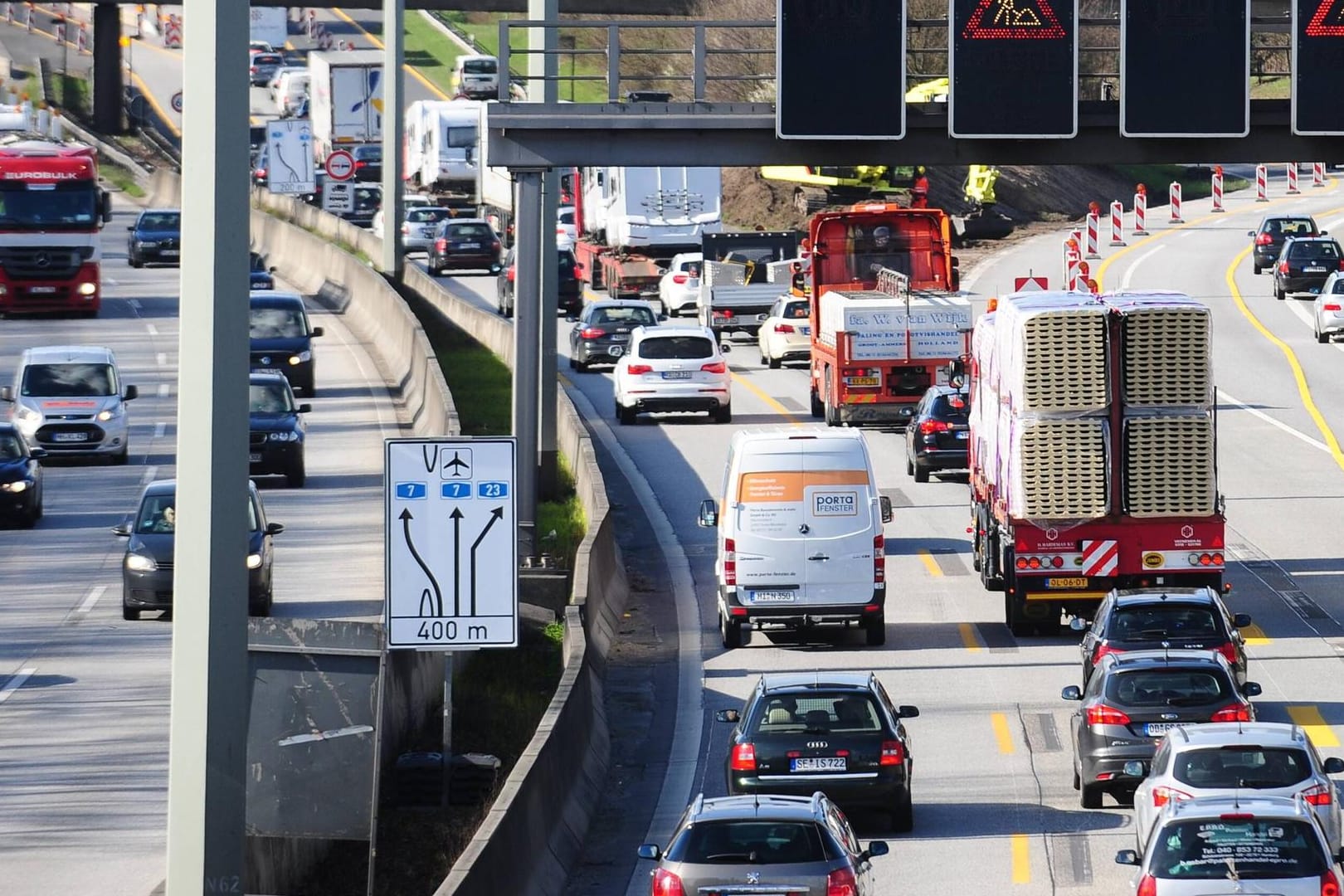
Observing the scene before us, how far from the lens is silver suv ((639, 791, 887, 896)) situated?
1423cm

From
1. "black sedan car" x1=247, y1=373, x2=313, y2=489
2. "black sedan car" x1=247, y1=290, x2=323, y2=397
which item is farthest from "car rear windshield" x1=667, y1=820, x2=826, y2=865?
"black sedan car" x1=247, y1=290, x2=323, y2=397

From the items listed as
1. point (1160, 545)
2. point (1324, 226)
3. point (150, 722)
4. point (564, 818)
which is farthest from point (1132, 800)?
point (1324, 226)

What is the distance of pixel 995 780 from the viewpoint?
808 inches

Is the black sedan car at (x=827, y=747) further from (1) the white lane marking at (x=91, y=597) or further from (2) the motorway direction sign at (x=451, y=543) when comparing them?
(1) the white lane marking at (x=91, y=597)

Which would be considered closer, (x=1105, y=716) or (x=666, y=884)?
(x=666, y=884)

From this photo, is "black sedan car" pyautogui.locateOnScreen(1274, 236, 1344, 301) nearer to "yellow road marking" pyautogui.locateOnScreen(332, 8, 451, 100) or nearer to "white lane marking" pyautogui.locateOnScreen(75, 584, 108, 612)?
"white lane marking" pyautogui.locateOnScreen(75, 584, 108, 612)

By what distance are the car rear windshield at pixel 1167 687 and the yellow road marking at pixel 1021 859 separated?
1513 mm

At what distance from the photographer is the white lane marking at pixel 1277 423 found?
134 ft

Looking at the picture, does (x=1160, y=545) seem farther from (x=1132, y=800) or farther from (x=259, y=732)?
(x=259, y=732)

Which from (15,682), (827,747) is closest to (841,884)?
(827,747)

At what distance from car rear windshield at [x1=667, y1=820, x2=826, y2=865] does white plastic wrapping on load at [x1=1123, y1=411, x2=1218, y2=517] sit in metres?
12.0

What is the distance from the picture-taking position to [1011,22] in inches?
1048

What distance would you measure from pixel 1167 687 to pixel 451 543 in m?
6.08

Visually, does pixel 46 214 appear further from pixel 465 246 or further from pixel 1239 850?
pixel 1239 850
